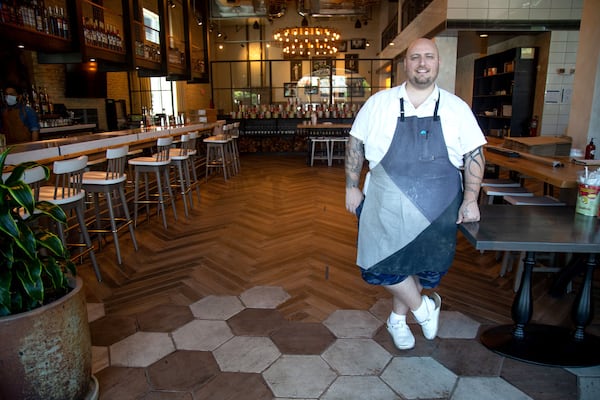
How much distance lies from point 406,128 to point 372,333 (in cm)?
118

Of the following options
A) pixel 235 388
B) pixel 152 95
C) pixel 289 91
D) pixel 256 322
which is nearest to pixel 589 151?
pixel 256 322

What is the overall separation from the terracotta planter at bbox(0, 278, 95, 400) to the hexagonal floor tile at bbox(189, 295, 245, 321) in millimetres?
989

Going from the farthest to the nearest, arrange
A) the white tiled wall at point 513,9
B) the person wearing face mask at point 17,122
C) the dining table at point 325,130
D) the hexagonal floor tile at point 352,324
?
the dining table at point 325,130
the white tiled wall at point 513,9
the person wearing face mask at point 17,122
the hexagonal floor tile at point 352,324

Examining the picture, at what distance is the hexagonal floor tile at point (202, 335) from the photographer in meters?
2.34

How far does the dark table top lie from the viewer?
5.91ft

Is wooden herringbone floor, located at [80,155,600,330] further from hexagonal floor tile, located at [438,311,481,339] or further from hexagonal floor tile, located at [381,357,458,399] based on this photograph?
hexagonal floor tile, located at [381,357,458,399]

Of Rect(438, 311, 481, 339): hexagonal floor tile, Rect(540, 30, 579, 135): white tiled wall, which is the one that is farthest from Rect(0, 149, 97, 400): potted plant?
Rect(540, 30, 579, 135): white tiled wall

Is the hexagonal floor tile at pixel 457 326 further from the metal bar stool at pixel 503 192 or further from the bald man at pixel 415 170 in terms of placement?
the metal bar stool at pixel 503 192

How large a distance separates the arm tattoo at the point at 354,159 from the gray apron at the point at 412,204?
107 millimetres

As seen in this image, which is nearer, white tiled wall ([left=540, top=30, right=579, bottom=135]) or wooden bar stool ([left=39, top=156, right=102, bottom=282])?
wooden bar stool ([left=39, top=156, right=102, bottom=282])

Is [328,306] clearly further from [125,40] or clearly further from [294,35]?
[294,35]

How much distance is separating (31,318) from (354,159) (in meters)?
1.44

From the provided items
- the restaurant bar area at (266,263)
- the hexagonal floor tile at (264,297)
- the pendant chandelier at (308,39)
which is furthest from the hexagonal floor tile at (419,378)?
the pendant chandelier at (308,39)

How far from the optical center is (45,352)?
1.59 m
